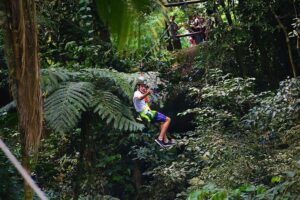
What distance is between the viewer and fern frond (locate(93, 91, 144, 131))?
4.41m

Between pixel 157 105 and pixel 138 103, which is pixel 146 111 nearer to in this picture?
pixel 138 103

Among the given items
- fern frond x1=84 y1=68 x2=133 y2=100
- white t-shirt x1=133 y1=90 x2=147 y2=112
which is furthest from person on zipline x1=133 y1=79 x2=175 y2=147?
fern frond x1=84 y1=68 x2=133 y2=100

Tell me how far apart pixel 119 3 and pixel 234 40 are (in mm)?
5383

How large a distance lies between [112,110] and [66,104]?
20.1 inches

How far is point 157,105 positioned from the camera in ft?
25.8

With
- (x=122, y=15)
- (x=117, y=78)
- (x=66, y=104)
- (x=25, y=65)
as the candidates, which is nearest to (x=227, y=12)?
(x=117, y=78)

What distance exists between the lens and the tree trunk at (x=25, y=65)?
2.11 m

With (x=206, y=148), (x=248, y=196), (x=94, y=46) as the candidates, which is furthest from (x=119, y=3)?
(x=94, y=46)

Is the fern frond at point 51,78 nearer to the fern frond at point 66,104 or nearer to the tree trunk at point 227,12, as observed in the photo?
the fern frond at point 66,104

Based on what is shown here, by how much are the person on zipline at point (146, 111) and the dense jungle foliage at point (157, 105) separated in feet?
0.56

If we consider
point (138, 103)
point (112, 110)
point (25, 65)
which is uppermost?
point (25, 65)

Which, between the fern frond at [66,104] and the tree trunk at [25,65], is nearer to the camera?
the tree trunk at [25,65]

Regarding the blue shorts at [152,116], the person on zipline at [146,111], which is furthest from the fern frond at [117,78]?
the blue shorts at [152,116]

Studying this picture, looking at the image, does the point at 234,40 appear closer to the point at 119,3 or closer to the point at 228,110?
the point at 228,110
